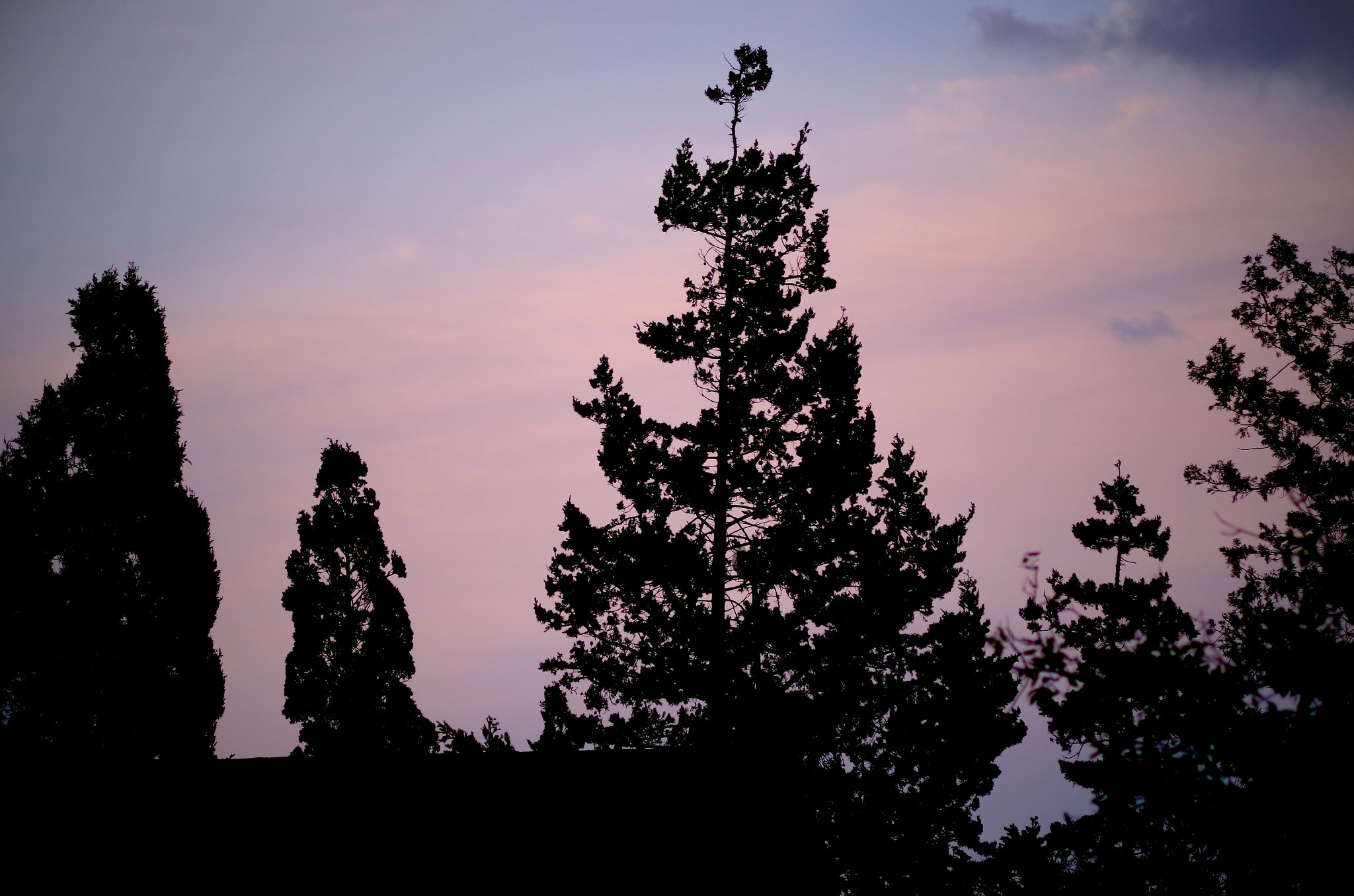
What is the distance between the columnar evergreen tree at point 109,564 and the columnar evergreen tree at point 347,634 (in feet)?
7.79

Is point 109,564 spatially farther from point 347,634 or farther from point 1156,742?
point 1156,742

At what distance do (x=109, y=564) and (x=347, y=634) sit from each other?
603 cm

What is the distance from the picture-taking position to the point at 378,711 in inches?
945

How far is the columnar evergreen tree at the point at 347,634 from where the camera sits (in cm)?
2381

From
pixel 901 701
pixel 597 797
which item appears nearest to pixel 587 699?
pixel 597 797

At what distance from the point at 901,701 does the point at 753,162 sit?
555 inches

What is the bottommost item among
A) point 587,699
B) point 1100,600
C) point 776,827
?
point 776,827

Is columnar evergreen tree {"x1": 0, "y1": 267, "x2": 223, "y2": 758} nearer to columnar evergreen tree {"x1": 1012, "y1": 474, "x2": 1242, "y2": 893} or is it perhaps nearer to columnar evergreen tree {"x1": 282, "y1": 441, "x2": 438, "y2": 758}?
columnar evergreen tree {"x1": 282, "y1": 441, "x2": 438, "y2": 758}

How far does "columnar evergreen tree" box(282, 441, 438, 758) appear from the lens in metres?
23.8

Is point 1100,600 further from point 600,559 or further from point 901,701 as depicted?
point 600,559

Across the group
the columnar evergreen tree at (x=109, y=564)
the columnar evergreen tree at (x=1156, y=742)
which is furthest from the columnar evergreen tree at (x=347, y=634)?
the columnar evergreen tree at (x=1156, y=742)

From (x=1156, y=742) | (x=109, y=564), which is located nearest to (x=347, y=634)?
(x=109, y=564)

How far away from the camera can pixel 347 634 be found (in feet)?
80.2

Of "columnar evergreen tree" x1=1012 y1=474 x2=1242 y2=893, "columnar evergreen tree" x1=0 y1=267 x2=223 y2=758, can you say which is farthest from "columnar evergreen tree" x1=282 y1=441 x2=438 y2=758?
"columnar evergreen tree" x1=1012 y1=474 x2=1242 y2=893
